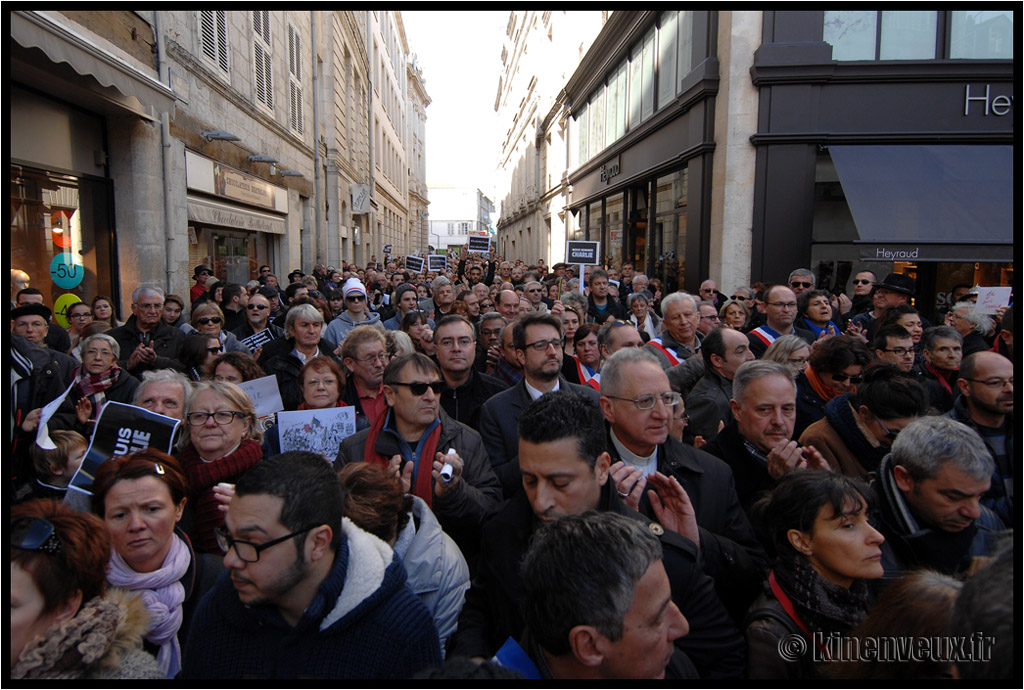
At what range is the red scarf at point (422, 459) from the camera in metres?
3.11

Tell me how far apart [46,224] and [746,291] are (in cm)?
931

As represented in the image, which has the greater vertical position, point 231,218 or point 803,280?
point 231,218

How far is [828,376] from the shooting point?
397 centimetres

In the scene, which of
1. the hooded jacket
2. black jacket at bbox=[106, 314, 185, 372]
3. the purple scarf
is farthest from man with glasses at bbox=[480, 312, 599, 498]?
black jacket at bbox=[106, 314, 185, 372]

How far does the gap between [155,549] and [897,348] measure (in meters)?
4.74

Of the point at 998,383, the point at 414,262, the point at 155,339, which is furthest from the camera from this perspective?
the point at 414,262

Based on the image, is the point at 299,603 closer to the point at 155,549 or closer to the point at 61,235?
the point at 155,549

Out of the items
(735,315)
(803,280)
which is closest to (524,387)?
(735,315)

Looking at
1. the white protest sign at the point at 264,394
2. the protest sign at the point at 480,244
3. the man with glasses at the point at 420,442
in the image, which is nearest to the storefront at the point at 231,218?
the protest sign at the point at 480,244

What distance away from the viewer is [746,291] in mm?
9148

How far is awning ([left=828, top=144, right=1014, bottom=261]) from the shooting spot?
34.2ft

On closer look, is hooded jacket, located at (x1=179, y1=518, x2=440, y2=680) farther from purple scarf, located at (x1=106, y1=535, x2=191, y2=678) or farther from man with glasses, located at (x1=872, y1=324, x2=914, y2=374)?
man with glasses, located at (x1=872, y1=324, x2=914, y2=374)

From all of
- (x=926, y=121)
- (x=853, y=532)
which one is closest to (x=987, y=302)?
(x=926, y=121)

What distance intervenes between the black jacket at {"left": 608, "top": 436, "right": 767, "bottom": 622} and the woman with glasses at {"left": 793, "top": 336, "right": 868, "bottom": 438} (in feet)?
4.43
